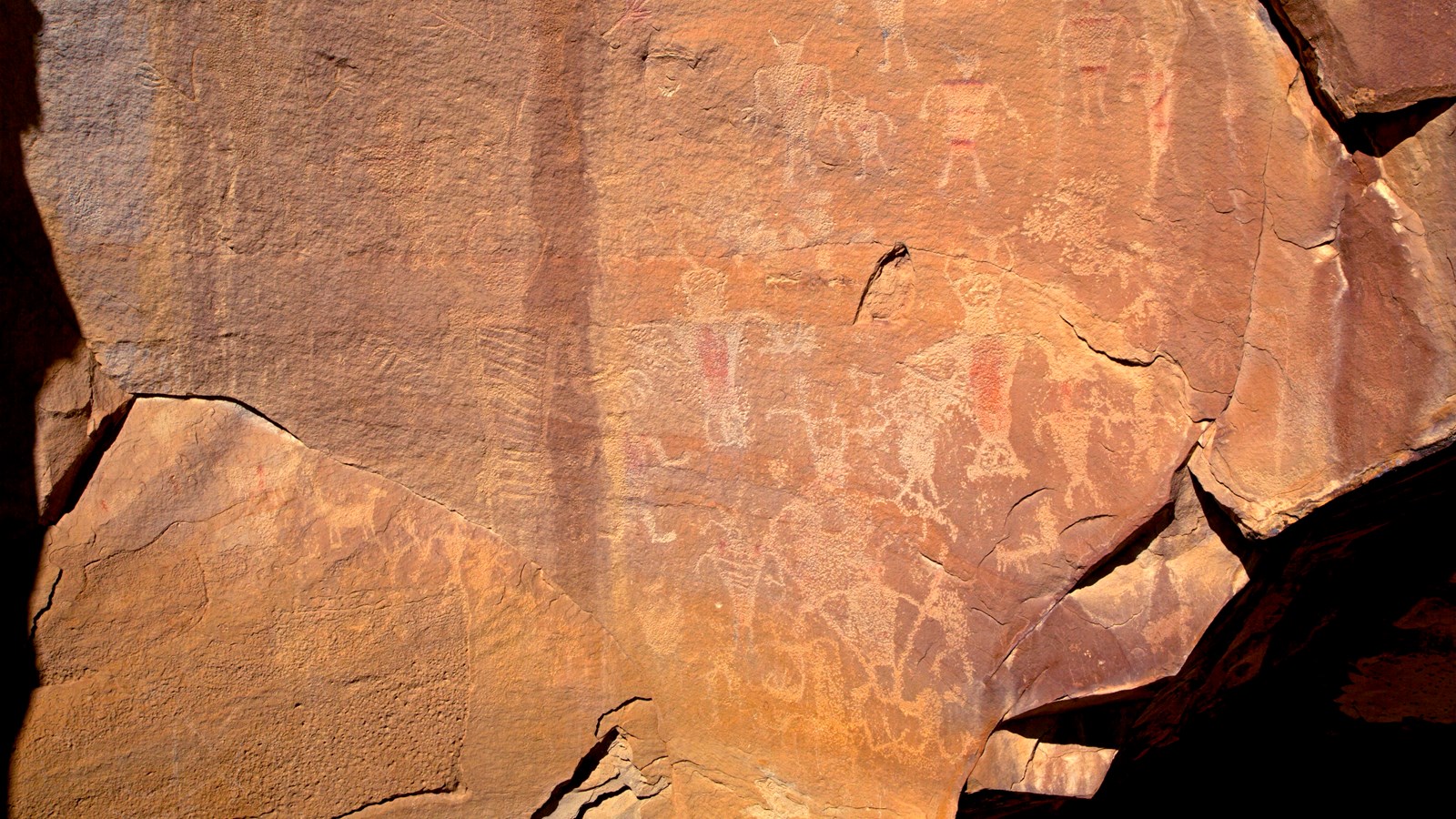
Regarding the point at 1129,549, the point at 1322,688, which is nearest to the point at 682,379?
the point at 1129,549

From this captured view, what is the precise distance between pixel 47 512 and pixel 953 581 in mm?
1842

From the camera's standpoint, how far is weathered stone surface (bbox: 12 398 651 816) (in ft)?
6.79

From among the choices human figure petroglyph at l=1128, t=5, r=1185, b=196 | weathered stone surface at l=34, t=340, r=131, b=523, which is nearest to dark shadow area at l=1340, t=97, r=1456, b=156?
human figure petroglyph at l=1128, t=5, r=1185, b=196

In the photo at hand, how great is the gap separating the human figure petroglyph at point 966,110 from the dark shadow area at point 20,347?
1.73 metres

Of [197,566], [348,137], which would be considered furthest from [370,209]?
[197,566]

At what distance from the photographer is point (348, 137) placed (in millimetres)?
1965

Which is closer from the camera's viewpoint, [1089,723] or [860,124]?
[860,124]

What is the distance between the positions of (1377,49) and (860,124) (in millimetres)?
826

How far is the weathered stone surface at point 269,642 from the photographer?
2070 mm

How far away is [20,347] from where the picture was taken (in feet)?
6.62

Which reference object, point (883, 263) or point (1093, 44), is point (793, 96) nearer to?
point (883, 263)

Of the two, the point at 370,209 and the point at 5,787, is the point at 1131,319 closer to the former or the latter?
the point at 370,209

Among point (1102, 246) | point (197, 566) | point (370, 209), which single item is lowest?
point (197, 566)

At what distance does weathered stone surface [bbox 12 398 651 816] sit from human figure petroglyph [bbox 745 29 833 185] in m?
1.01
